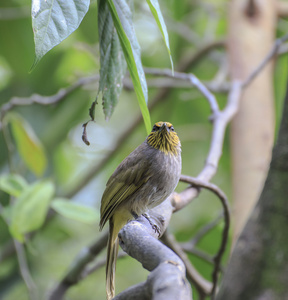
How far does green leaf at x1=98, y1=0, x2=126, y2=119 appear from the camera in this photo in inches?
71.7

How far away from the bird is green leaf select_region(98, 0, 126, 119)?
0.65 meters

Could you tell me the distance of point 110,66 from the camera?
1863 mm

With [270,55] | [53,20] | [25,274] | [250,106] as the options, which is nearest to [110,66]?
[53,20]

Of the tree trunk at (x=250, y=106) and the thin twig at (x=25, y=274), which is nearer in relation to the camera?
the thin twig at (x=25, y=274)

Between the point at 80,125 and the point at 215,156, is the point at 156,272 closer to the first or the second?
the point at 215,156

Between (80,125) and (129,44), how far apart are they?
3.28 m

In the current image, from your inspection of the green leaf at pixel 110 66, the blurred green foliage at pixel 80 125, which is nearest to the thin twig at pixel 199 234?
the blurred green foliage at pixel 80 125

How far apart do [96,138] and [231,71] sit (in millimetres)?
1712

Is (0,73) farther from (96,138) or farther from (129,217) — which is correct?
(129,217)

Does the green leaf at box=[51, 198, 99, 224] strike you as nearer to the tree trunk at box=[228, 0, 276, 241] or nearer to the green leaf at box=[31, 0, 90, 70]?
the tree trunk at box=[228, 0, 276, 241]

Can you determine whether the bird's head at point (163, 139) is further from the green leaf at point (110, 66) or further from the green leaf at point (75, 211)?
the green leaf at point (110, 66)

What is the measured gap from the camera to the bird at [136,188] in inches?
96.0

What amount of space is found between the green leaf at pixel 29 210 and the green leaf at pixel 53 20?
1.46 m

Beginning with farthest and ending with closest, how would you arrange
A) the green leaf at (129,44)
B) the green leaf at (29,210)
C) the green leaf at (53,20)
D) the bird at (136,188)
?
the green leaf at (29,210) → the bird at (136,188) → the green leaf at (129,44) → the green leaf at (53,20)
